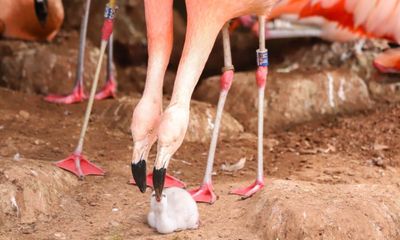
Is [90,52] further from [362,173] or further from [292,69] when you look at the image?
[362,173]

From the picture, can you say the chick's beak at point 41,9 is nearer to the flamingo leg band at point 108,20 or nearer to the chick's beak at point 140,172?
the flamingo leg band at point 108,20

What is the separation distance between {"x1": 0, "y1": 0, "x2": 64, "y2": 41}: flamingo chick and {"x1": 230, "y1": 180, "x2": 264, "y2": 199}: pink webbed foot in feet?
8.28

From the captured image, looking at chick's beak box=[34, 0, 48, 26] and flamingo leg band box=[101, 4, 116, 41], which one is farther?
chick's beak box=[34, 0, 48, 26]

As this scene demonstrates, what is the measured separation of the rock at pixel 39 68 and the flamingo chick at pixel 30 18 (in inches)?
4.3

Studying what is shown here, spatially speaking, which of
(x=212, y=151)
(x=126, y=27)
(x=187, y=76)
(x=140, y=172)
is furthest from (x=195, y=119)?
(x=126, y=27)

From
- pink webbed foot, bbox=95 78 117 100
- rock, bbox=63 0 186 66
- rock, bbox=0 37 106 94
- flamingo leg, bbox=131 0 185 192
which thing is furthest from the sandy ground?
rock, bbox=63 0 186 66

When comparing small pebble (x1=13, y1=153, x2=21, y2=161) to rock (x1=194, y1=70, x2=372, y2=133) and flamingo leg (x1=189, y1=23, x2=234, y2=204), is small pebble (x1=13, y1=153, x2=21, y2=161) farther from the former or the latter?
rock (x1=194, y1=70, x2=372, y2=133)

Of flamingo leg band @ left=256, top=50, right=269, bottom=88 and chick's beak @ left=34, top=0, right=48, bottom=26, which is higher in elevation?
chick's beak @ left=34, top=0, right=48, bottom=26

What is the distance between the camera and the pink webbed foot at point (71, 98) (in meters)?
5.77

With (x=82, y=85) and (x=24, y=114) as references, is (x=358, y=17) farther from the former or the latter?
(x=24, y=114)

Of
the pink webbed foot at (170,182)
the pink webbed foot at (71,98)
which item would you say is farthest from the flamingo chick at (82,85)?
the pink webbed foot at (170,182)

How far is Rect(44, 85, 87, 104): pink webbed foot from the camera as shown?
577cm

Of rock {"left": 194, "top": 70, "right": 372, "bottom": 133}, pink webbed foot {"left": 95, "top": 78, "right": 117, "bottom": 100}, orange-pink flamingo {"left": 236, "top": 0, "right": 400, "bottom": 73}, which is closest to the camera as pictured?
orange-pink flamingo {"left": 236, "top": 0, "right": 400, "bottom": 73}

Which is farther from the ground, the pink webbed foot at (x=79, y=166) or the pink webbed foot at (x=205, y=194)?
A: the pink webbed foot at (x=79, y=166)
